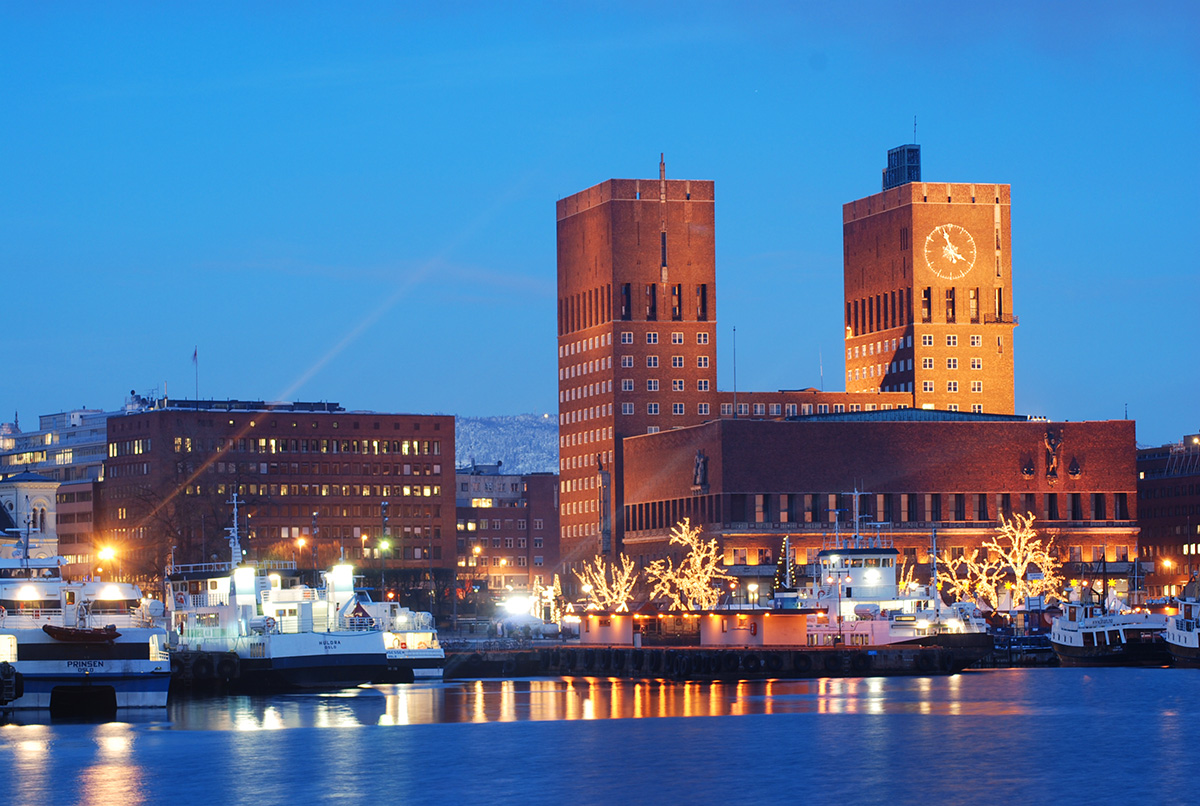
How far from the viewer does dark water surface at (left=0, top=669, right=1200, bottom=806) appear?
230ft

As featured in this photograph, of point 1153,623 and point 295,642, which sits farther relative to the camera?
point 1153,623

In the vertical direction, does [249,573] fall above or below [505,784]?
above

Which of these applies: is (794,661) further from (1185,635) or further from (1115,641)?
(1115,641)

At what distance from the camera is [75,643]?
100250mm

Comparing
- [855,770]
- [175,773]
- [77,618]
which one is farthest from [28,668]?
[855,770]

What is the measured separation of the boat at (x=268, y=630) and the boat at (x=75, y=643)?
11788 mm

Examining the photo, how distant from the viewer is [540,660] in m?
156

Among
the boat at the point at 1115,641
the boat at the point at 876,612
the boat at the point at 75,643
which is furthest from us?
the boat at the point at 1115,641

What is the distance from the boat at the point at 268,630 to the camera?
11600 centimetres

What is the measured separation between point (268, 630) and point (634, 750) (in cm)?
4159

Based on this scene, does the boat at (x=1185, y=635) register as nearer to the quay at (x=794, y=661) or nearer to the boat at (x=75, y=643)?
the quay at (x=794, y=661)

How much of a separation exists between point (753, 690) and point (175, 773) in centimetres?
5311

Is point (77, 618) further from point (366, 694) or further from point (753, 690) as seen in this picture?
point (753, 690)

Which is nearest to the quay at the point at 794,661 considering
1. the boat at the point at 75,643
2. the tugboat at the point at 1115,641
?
the tugboat at the point at 1115,641
